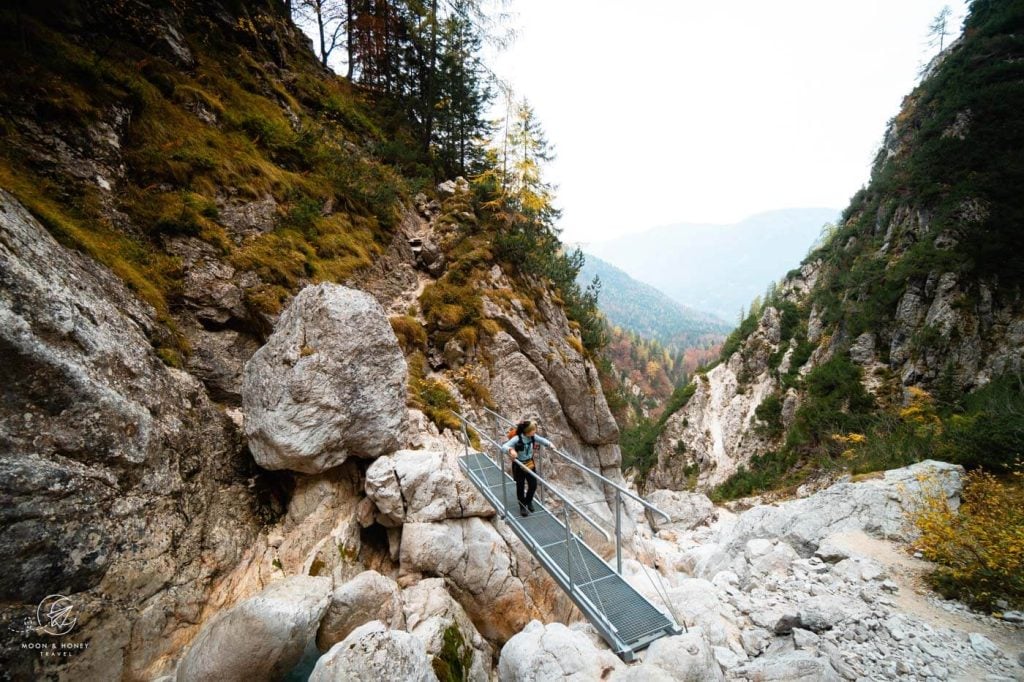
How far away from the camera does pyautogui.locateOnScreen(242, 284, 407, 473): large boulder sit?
610cm

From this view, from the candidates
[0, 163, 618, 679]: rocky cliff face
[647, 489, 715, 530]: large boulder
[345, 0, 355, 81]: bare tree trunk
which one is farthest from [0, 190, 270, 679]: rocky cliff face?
[647, 489, 715, 530]: large boulder

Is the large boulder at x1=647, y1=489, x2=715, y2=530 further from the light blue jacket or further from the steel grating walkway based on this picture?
the light blue jacket

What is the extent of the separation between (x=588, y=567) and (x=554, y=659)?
1703mm

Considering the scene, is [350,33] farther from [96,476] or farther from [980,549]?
[980,549]

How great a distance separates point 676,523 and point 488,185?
64.0 feet

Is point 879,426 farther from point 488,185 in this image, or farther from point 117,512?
point 117,512

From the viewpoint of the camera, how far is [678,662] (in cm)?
443

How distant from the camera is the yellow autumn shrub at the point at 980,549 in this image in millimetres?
6091

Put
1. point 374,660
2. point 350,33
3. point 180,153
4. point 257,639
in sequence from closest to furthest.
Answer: point 374,660, point 257,639, point 180,153, point 350,33

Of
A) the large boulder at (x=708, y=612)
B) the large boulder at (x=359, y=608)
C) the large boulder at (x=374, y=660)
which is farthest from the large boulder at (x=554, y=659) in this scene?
the large boulder at (x=708, y=612)

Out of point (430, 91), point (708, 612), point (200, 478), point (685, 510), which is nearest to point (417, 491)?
point (200, 478)

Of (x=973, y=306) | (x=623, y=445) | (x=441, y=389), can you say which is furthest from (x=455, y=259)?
(x=623, y=445)

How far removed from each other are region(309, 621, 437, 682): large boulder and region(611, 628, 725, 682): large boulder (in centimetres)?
218

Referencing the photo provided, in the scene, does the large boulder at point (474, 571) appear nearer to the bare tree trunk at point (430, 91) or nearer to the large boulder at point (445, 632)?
the large boulder at point (445, 632)
